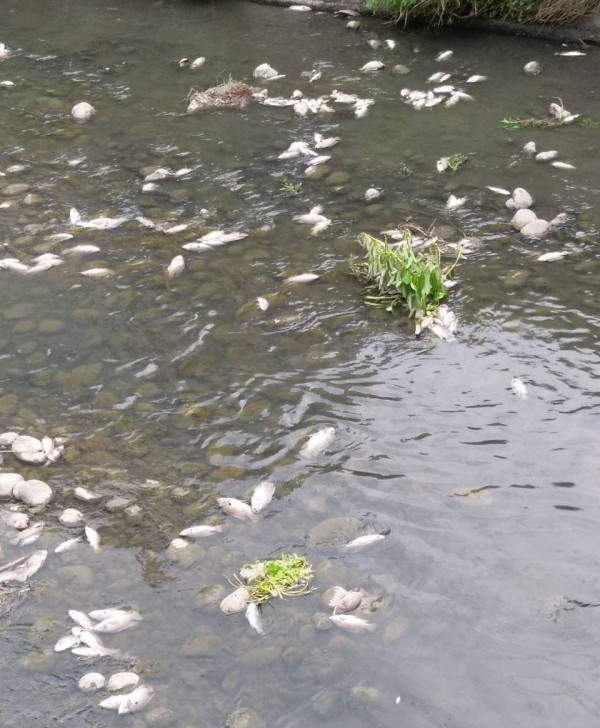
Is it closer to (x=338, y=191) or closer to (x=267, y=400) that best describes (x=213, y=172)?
(x=338, y=191)

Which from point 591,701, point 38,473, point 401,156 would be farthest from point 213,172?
point 591,701

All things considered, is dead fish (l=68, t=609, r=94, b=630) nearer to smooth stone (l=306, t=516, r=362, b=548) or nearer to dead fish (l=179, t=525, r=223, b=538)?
dead fish (l=179, t=525, r=223, b=538)

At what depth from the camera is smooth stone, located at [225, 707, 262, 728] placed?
3.83m

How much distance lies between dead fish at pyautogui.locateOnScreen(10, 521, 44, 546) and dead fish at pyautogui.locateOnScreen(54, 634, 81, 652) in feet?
2.57

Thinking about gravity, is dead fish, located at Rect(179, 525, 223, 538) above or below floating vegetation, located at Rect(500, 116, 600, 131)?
below

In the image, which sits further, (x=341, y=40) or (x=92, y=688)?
(x=341, y=40)

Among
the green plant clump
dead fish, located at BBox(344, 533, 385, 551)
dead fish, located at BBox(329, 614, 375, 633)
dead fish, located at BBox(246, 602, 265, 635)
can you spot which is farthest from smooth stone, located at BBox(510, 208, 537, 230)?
dead fish, located at BBox(246, 602, 265, 635)

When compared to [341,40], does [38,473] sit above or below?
below

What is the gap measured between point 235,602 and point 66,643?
2.75 feet

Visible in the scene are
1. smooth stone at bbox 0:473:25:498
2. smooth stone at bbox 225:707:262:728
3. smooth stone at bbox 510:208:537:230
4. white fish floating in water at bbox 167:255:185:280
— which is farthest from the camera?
smooth stone at bbox 510:208:537:230

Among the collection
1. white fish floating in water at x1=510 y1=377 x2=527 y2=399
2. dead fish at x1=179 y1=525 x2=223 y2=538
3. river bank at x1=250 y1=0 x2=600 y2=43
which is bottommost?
dead fish at x1=179 y1=525 x2=223 y2=538

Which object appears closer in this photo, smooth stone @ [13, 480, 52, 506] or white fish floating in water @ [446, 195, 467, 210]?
smooth stone @ [13, 480, 52, 506]

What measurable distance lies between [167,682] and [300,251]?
4.28 m

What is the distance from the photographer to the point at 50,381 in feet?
20.1
